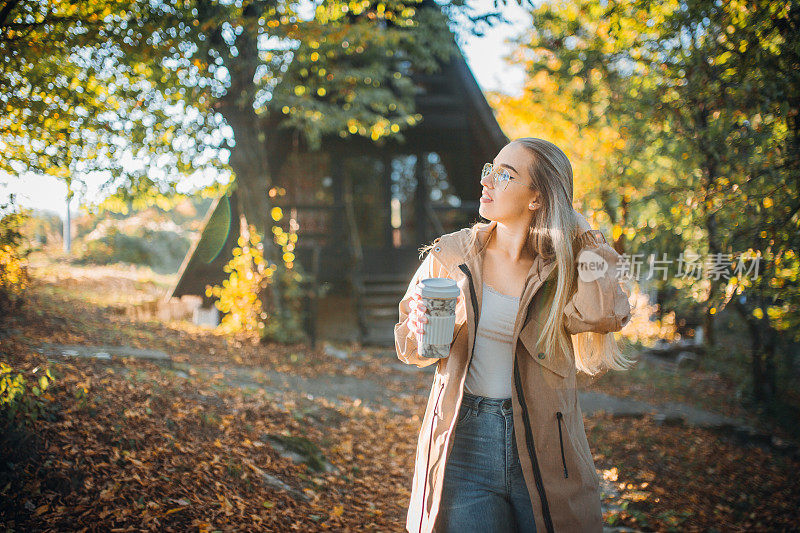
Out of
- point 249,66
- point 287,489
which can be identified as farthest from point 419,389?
point 249,66

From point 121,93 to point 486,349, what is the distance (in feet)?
19.2

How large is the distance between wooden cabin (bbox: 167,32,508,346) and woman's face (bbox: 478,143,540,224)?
29.5 feet

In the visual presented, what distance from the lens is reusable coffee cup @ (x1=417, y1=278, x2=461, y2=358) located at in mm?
2180

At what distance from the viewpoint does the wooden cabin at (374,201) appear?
12.5 metres

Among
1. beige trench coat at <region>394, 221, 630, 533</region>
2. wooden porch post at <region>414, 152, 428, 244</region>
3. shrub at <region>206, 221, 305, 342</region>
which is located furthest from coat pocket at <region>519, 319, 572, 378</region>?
wooden porch post at <region>414, 152, 428, 244</region>

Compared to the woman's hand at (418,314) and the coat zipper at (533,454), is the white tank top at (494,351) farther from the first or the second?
the woman's hand at (418,314)

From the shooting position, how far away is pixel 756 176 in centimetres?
490

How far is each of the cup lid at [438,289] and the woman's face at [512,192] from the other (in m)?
0.43

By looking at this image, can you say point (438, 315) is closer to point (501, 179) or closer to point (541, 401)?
point (541, 401)

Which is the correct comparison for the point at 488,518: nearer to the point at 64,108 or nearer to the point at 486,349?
the point at 486,349

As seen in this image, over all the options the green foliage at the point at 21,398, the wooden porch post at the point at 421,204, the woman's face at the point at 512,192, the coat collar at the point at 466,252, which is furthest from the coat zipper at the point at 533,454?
the wooden porch post at the point at 421,204

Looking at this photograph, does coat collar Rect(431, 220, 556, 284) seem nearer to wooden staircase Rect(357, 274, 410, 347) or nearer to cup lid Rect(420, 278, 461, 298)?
cup lid Rect(420, 278, 461, 298)

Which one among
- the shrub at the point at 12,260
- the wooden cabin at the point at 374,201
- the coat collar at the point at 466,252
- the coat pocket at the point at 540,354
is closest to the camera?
the coat pocket at the point at 540,354

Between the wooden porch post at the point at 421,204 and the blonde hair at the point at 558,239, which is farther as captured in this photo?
the wooden porch post at the point at 421,204
